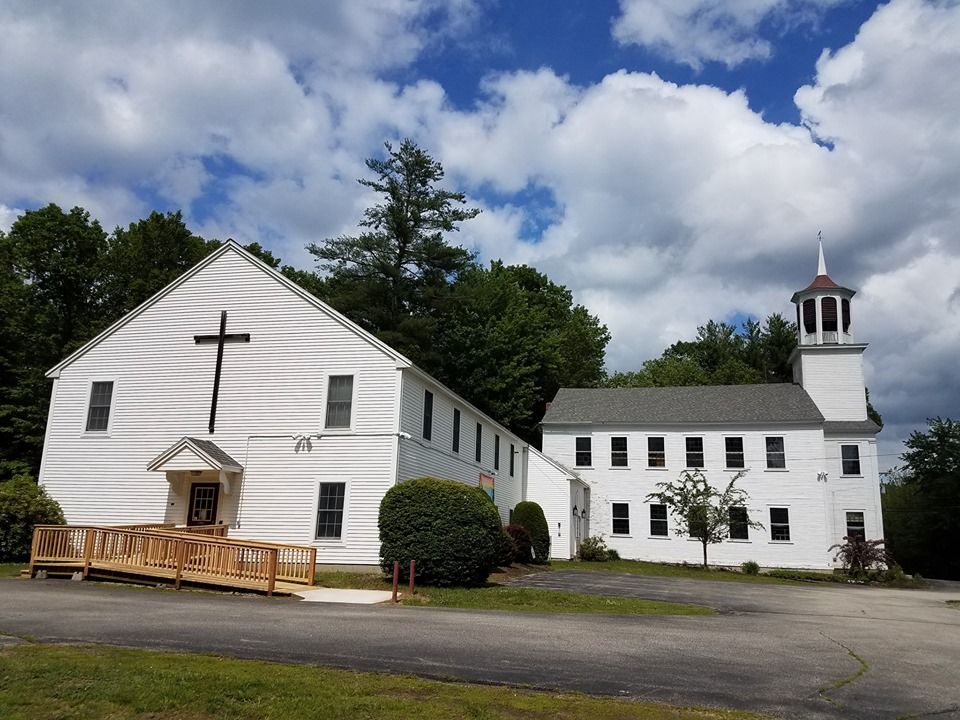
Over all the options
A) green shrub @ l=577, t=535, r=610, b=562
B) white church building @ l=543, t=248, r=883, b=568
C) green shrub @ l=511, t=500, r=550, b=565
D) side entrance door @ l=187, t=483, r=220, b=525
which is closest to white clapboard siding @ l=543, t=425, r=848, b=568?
white church building @ l=543, t=248, r=883, b=568

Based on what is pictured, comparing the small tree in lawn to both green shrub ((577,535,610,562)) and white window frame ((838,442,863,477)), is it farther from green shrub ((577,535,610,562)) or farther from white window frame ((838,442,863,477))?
white window frame ((838,442,863,477))

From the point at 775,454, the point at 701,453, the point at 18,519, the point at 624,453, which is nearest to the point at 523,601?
the point at 18,519

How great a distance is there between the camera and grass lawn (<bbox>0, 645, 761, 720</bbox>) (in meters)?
6.23

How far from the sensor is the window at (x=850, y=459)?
36.2 m

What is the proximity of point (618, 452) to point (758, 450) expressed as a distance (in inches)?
273

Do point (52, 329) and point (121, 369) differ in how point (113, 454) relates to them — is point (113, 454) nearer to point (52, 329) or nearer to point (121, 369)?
point (121, 369)

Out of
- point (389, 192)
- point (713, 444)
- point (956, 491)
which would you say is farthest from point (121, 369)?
point (956, 491)

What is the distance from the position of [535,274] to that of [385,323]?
2187 centimetres

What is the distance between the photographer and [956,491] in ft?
125

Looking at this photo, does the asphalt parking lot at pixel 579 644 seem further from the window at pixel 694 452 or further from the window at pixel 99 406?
the window at pixel 694 452

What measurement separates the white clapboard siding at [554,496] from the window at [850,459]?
1311 centimetres

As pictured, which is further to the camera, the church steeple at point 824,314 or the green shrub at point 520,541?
the church steeple at point 824,314

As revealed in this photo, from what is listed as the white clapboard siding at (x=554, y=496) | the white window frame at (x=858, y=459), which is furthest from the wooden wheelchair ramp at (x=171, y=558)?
the white window frame at (x=858, y=459)

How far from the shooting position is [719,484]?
37.0 meters
